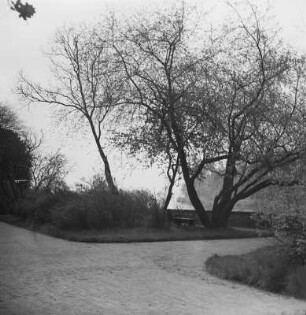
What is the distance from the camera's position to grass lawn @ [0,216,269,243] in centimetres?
1658

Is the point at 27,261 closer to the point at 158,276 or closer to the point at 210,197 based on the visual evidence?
the point at 158,276

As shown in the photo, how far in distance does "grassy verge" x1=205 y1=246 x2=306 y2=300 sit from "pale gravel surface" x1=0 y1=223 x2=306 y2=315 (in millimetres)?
306

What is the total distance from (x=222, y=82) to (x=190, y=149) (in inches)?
130

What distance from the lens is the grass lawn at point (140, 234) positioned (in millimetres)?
16578

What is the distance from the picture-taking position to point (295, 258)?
9.09 meters

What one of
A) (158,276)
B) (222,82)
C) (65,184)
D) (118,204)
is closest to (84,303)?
(158,276)

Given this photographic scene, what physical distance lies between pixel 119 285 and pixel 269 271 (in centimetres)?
271

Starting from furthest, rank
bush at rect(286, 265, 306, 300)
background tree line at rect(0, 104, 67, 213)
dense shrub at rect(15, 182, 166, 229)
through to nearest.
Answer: background tree line at rect(0, 104, 67, 213) < dense shrub at rect(15, 182, 166, 229) < bush at rect(286, 265, 306, 300)

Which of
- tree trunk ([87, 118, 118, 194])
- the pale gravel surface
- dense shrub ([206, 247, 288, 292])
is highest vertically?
tree trunk ([87, 118, 118, 194])

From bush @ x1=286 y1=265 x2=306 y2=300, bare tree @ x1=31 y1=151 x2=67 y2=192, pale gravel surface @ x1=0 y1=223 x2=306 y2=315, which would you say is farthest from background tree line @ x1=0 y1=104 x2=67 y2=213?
bush @ x1=286 y1=265 x2=306 y2=300

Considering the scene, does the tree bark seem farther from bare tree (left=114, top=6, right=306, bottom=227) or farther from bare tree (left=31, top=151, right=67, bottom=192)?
bare tree (left=31, top=151, right=67, bottom=192)

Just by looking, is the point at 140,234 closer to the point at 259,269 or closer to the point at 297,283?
the point at 259,269

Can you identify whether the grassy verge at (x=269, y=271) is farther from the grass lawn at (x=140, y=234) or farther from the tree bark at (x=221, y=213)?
the tree bark at (x=221, y=213)

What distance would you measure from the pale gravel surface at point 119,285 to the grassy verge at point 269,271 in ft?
1.00
